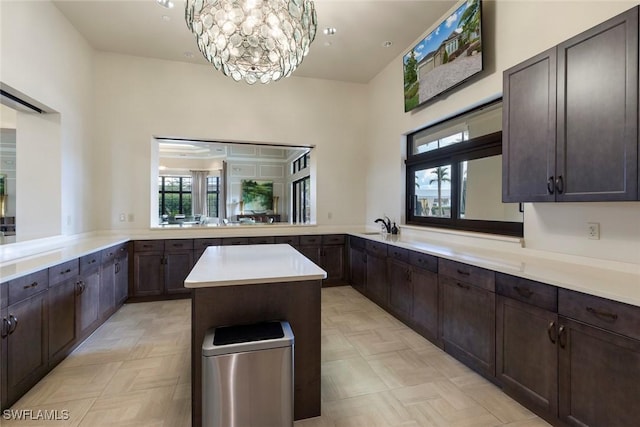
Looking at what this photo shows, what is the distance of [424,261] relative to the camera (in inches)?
112

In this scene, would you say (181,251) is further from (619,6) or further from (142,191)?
(619,6)

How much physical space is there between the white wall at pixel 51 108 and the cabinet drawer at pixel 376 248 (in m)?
3.57

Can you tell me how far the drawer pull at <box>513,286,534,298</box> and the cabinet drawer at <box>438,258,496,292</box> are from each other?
7.3 inches

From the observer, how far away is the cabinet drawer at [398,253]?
3135mm

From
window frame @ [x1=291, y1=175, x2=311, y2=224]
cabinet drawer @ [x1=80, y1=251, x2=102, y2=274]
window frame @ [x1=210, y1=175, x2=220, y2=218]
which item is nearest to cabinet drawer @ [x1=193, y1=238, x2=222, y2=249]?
cabinet drawer @ [x1=80, y1=251, x2=102, y2=274]

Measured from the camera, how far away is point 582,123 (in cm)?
176

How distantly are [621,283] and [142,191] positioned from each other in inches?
195

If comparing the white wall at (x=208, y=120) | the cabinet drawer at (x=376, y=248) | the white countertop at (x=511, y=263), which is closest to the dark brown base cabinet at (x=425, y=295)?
the white countertop at (x=511, y=263)

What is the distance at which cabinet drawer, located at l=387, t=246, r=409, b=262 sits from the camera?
3.13 metres

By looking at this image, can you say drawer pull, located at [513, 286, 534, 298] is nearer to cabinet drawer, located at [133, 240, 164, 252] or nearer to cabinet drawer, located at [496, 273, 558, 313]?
cabinet drawer, located at [496, 273, 558, 313]

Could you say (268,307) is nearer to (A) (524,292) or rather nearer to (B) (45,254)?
(A) (524,292)

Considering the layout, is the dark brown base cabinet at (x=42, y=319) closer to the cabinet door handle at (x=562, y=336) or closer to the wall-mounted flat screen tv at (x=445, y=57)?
the cabinet door handle at (x=562, y=336)

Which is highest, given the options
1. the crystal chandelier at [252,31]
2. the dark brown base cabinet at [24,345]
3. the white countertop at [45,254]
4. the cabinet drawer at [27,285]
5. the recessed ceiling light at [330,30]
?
the recessed ceiling light at [330,30]

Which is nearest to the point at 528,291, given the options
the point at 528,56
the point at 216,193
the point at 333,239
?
the point at 528,56
